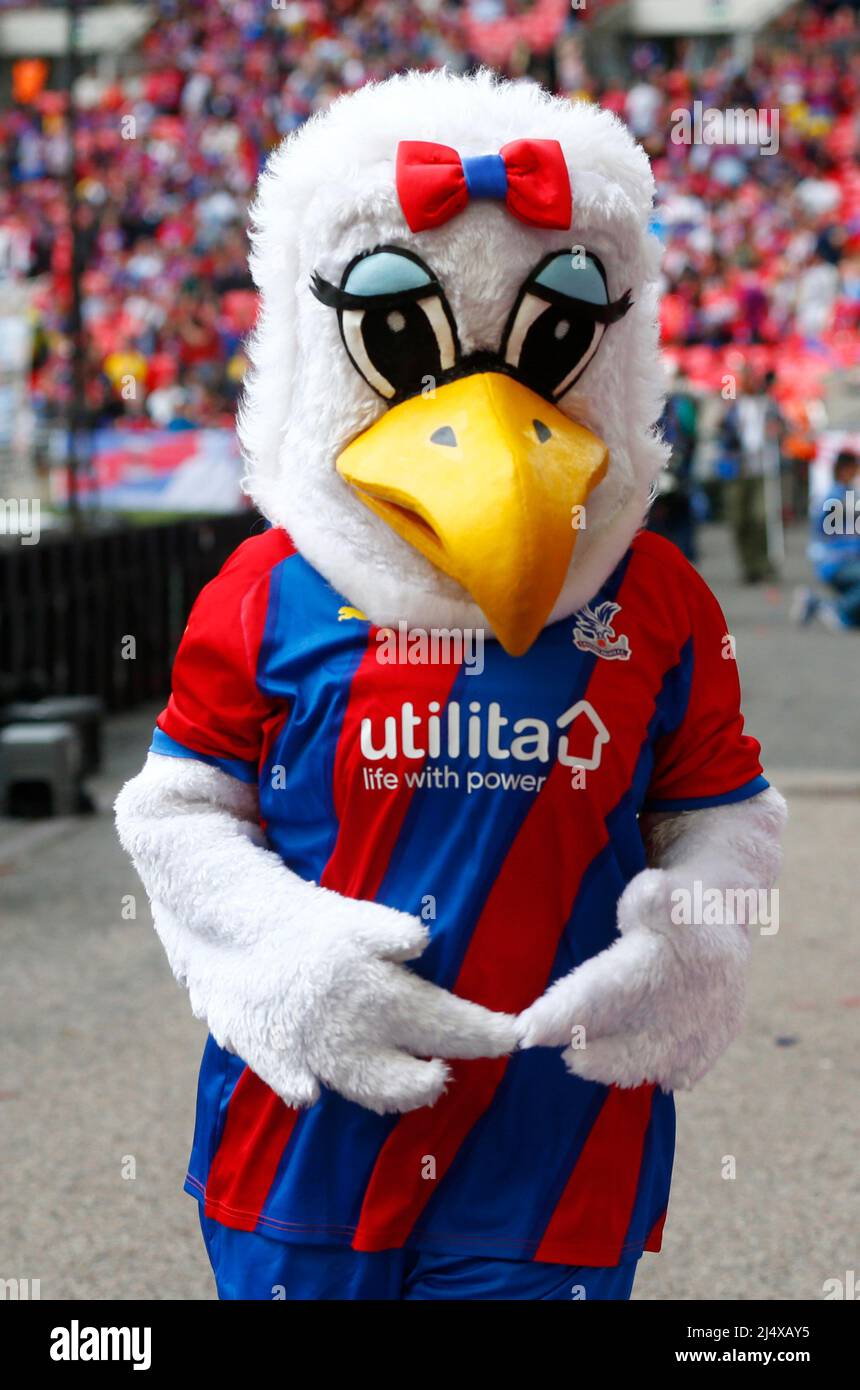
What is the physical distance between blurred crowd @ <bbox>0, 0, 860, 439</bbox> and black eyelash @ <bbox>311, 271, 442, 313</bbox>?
16.5 m

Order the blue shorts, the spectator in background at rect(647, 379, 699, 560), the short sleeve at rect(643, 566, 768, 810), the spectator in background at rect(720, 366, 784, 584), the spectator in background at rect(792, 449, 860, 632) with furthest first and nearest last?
the spectator in background at rect(720, 366, 784, 584) < the spectator in background at rect(792, 449, 860, 632) < the spectator in background at rect(647, 379, 699, 560) < the short sleeve at rect(643, 566, 768, 810) < the blue shorts

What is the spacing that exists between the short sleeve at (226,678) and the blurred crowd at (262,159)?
16.5m

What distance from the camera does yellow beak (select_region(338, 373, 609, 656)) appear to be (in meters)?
2.24

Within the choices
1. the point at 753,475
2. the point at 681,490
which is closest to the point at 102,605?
the point at 681,490

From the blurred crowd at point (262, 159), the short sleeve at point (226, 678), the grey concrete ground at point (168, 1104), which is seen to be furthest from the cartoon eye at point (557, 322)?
the blurred crowd at point (262, 159)

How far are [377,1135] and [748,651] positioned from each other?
10.9 m

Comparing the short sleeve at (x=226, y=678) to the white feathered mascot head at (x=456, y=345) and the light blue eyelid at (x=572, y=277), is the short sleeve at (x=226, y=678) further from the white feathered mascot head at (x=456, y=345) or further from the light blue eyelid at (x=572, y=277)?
the light blue eyelid at (x=572, y=277)

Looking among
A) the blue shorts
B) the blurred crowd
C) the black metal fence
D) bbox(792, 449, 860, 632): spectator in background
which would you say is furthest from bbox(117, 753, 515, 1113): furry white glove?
the blurred crowd

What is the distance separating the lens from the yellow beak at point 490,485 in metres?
2.24

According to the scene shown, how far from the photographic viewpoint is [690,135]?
475 cm

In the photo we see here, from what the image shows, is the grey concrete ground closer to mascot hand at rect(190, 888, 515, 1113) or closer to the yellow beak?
mascot hand at rect(190, 888, 515, 1113)

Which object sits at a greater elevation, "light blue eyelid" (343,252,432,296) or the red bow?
the red bow

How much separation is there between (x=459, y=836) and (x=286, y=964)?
0.24 metres
